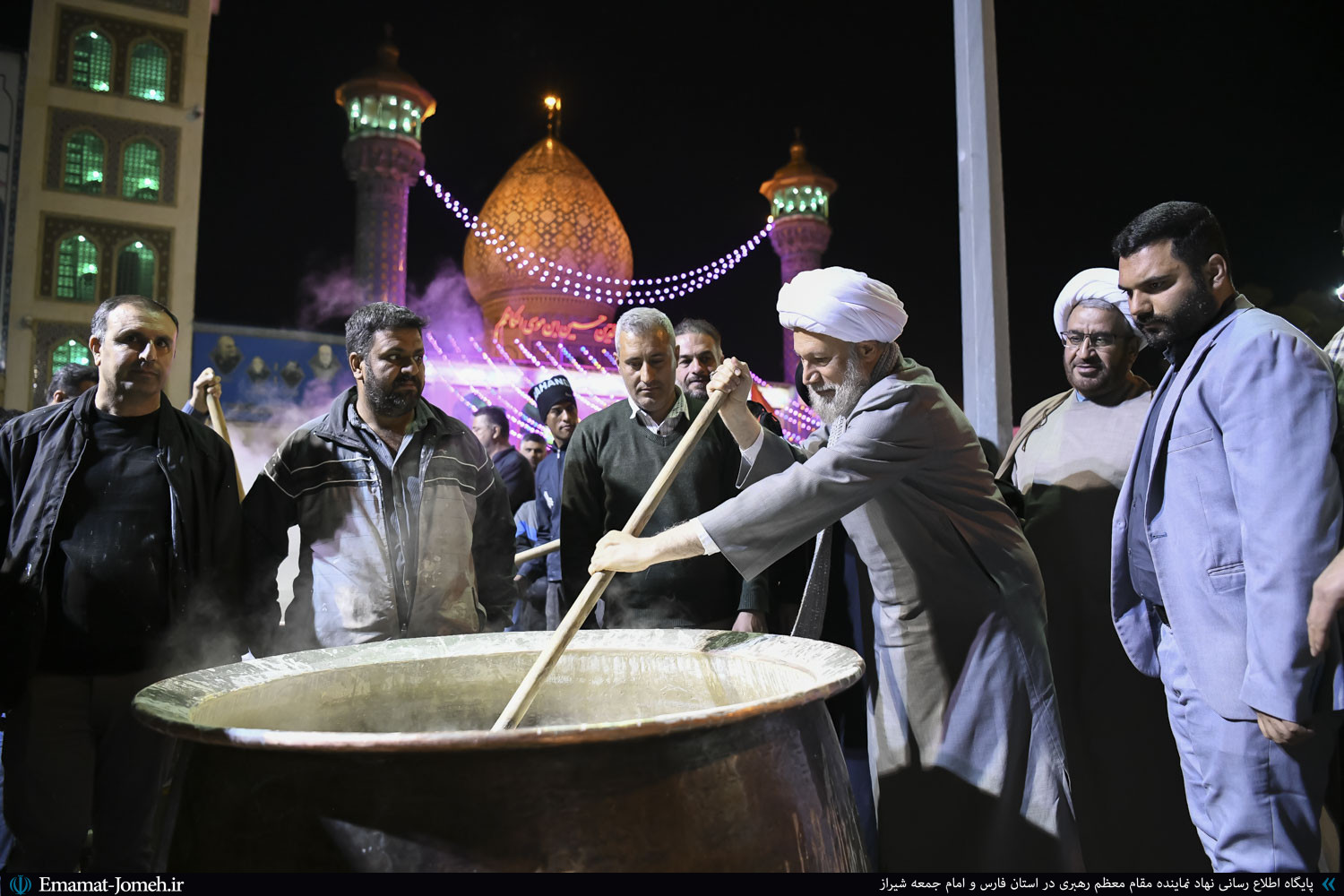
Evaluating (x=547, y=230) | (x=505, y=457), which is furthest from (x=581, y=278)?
(x=505, y=457)

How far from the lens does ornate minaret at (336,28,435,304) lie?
59.1ft

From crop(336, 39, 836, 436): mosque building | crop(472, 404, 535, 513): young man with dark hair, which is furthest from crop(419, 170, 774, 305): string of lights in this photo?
crop(472, 404, 535, 513): young man with dark hair

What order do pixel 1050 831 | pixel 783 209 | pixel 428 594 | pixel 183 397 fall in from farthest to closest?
pixel 783 209, pixel 183 397, pixel 428 594, pixel 1050 831

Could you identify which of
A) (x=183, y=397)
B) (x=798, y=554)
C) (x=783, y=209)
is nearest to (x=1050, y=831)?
(x=798, y=554)

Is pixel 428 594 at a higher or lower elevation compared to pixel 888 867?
higher

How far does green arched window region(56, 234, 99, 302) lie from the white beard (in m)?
15.5

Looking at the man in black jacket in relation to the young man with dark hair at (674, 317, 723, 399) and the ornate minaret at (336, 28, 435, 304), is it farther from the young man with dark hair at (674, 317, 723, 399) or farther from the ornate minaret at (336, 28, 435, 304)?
the ornate minaret at (336, 28, 435, 304)

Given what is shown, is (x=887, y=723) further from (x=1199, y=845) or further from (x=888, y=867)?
(x=1199, y=845)

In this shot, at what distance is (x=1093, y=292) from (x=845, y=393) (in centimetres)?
110

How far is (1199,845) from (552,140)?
67.2ft

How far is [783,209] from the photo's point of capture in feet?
82.0

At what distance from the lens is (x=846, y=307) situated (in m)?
2.51

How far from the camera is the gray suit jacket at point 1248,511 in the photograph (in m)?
1.83

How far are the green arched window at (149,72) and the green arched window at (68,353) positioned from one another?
169 inches
